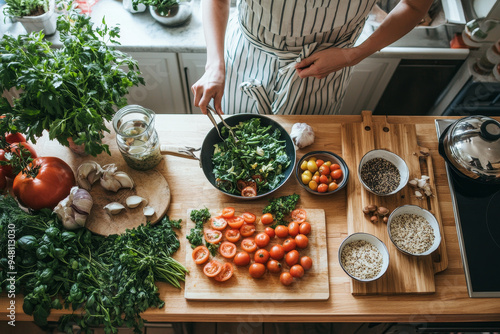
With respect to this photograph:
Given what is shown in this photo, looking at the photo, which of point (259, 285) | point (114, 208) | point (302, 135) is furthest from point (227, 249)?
point (302, 135)

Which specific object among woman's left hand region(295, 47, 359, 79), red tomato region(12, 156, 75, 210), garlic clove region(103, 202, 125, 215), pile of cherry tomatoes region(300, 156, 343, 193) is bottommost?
garlic clove region(103, 202, 125, 215)

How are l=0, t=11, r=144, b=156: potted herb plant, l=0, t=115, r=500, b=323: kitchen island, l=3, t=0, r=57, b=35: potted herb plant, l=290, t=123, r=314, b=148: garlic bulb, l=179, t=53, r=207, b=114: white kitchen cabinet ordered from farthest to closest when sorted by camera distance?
l=179, t=53, r=207, b=114: white kitchen cabinet → l=3, t=0, r=57, b=35: potted herb plant → l=290, t=123, r=314, b=148: garlic bulb → l=0, t=115, r=500, b=323: kitchen island → l=0, t=11, r=144, b=156: potted herb plant

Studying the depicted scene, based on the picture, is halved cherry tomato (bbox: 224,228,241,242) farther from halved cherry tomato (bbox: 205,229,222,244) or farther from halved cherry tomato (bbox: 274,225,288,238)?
halved cherry tomato (bbox: 274,225,288,238)

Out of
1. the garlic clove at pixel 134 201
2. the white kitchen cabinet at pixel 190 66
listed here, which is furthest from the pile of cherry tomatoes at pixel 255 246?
the white kitchen cabinet at pixel 190 66

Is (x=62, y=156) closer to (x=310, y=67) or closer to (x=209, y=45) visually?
(x=209, y=45)

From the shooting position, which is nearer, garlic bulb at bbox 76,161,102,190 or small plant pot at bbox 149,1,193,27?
garlic bulb at bbox 76,161,102,190

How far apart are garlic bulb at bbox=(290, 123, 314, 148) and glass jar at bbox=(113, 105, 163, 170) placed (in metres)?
0.52

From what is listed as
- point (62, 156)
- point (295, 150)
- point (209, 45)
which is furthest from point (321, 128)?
point (62, 156)

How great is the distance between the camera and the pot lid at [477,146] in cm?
127

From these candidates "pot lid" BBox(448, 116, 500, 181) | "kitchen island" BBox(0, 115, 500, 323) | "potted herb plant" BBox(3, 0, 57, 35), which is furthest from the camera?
"potted herb plant" BBox(3, 0, 57, 35)

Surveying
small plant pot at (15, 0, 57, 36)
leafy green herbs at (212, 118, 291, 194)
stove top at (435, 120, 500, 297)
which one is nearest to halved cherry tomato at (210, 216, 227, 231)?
leafy green herbs at (212, 118, 291, 194)

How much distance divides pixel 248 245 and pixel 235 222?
0.09 metres

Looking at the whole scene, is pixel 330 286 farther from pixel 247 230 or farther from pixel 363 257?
pixel 247 230

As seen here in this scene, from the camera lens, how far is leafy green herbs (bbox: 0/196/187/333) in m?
1.11
